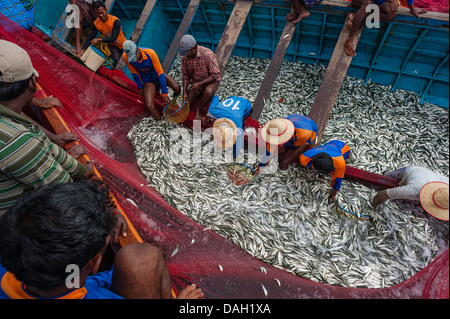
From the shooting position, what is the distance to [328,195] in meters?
3.51

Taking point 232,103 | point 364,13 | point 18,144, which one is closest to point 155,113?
point 232,103

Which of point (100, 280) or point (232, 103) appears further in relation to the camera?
point (232, 103)

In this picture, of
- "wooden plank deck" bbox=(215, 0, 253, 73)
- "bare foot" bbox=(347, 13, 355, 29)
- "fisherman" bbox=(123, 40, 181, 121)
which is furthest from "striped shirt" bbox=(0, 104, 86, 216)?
"bare foot" bbox=(347, 13, 355, 29)

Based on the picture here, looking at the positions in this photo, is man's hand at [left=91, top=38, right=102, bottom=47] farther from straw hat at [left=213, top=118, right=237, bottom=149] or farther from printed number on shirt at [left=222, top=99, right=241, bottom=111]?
straw hat at [left=213, top=118, right=237, bottom=149]

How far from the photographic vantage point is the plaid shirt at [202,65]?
4371mm

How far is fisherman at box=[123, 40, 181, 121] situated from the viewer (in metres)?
4.12

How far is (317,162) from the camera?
10.6 ft

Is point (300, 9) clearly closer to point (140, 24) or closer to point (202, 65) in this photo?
point (202, 65)

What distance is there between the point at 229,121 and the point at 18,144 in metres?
2.33

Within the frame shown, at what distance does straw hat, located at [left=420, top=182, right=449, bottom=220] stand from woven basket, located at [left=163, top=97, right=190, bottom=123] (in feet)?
10.2

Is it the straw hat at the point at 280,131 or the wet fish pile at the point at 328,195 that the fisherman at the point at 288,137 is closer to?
the straw hat at the point at 280,131

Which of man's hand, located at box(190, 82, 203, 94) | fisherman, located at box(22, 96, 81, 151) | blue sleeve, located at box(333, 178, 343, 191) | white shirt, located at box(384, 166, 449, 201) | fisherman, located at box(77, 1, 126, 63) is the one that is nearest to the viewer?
white shirt, located at box(384, 166, 449, 201)

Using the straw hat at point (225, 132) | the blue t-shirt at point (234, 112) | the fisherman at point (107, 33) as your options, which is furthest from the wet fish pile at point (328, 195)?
the fisherman at point (107, 33)
